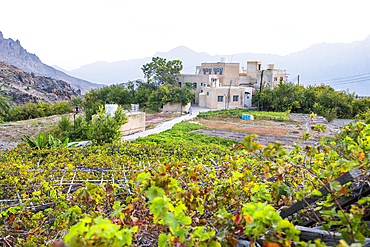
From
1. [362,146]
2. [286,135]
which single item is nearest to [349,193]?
[362,146]

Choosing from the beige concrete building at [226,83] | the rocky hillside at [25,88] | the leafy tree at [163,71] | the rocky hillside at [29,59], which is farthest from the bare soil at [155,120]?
the rocky hillside at [29,59]

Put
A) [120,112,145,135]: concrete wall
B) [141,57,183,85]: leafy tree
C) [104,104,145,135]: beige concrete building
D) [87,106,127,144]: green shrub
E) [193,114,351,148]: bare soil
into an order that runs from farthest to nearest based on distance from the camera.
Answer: [141,57,183,85]: leafy tree → [120,112,145,135]: concrete wall → [104,104,145,135]: beige concrete building → [193,114,351,148]: bare soil → [87,106,127,144]: green shrub

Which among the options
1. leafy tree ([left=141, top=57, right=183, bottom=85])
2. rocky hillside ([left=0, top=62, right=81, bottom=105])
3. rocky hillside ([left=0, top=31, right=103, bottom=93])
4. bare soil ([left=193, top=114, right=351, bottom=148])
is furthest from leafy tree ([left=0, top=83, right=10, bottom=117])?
rocky hillside ([left=0, top=31, right=103, bottom=93])

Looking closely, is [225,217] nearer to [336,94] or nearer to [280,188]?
[280,188]

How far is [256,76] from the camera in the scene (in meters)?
48.2

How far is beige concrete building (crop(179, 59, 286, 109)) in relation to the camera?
3919cm

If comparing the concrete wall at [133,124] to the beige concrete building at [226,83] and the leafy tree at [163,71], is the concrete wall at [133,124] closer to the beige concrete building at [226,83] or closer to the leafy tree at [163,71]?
the beige concrete building at [226,83]

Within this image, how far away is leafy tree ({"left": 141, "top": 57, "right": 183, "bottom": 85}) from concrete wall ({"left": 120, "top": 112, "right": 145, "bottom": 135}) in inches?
1096

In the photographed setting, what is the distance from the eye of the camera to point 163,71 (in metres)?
47.6

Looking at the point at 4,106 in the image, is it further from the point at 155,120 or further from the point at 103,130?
the point at 103,130

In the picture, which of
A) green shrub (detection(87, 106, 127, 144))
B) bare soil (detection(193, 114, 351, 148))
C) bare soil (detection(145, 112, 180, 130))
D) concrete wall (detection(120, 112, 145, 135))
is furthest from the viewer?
bare soil (detection(145, 112, 180, 130))

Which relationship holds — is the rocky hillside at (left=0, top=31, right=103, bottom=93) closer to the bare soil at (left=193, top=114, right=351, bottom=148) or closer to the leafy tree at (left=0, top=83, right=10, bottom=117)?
the leafy tree at (left=0, top=83, right=10, bottom=117)

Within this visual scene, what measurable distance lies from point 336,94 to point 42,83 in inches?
3466

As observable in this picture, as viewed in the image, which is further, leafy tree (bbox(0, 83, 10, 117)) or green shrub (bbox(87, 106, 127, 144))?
leafy tree (bbox(0, 83, 10, 117))
